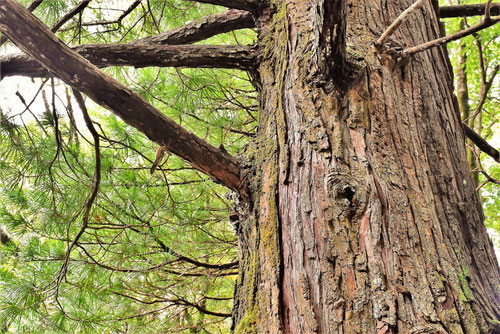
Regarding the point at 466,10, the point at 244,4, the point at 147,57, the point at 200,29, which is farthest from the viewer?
the point at 466,10

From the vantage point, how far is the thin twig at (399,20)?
904 millimetres

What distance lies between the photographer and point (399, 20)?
3.08 ft

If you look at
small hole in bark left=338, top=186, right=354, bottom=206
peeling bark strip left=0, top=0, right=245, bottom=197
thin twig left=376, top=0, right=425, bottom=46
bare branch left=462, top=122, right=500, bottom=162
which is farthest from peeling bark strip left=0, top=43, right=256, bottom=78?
bare branch left=462, top=122, right=500, bottom=162

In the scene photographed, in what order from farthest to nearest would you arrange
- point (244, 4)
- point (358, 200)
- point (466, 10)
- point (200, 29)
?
1. point (466, 10)
2. point (200, 29)
3. point (244, 4)
4. point (358, 200)

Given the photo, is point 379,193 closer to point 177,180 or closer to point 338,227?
point 338,227

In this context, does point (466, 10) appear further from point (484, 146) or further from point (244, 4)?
point (244, 4)

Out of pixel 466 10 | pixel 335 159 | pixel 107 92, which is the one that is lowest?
pixel 335 159

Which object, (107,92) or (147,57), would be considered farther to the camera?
(147,57)

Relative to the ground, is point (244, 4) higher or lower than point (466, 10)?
lower

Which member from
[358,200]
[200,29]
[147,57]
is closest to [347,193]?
[358,200]

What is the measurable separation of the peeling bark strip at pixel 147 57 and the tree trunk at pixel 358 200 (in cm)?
14

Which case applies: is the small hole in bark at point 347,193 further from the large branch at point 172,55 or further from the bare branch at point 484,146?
the bare branch at point 484,146

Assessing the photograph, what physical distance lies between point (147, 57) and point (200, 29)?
0.32 meters

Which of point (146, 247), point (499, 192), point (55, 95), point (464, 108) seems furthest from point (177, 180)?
point (499, 192)
